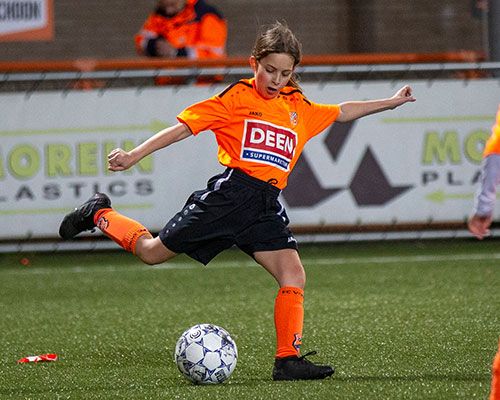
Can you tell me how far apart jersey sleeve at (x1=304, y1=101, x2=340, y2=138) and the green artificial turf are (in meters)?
1.10

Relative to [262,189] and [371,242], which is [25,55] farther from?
[262,189]

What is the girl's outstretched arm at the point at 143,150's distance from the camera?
5738 mm

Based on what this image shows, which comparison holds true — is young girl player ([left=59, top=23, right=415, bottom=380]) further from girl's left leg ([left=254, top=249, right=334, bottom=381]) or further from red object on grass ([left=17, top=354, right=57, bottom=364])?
red object on grass ([left=17, top=354, right=57, bottom=364])

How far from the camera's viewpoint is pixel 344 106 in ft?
20.8

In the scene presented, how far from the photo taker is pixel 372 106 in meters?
6.26

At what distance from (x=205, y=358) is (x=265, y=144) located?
3.47ft

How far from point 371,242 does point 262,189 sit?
5.57m

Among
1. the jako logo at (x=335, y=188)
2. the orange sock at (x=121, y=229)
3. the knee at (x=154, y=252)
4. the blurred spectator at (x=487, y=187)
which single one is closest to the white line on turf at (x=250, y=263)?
the jako logo at (x=335, y=188)

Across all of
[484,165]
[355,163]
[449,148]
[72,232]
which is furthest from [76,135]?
[484,165]

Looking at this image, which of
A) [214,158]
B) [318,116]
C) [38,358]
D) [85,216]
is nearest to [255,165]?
[318,116]

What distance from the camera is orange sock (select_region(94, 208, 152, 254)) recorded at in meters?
6.44

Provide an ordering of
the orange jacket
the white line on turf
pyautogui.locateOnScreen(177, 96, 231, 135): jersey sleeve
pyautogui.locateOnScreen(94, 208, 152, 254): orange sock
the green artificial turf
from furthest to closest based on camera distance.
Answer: the orange jacket → the white line on turf → pyautogui.locateOnScreen(94, 208, 152, 254): orange sock → pyautogui.locateOnScreen(177, 96, 231, 135): jersey sleeve → the green artificial turf

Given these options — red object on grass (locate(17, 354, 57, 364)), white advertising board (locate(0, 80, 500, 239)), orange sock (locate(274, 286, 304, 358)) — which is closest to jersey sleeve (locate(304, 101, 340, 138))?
orange sock (locate(274, 286, 304, 358))

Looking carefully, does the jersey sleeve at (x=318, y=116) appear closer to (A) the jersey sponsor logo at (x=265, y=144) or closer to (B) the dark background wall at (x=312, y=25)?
(A) the jersey sponsor logo at (x=265, y=144)
